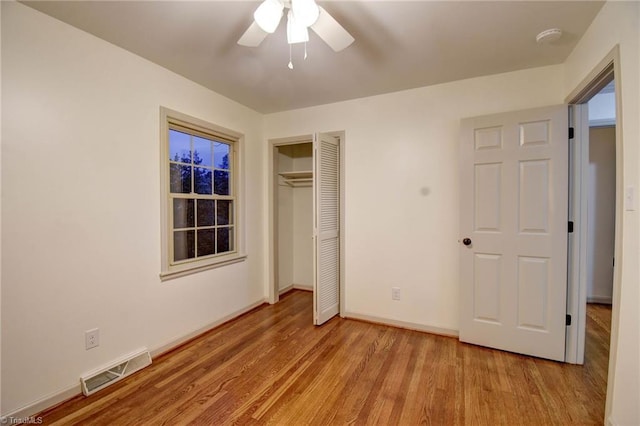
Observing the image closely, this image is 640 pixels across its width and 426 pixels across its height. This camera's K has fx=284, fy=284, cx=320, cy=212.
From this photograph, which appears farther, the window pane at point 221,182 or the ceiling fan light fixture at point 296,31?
the window pane at point 221,182

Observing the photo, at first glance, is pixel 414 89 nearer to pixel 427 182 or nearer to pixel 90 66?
pixel 427 182

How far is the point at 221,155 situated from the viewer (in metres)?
3.20

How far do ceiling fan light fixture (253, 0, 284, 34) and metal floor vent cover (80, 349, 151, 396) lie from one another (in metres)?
2.50

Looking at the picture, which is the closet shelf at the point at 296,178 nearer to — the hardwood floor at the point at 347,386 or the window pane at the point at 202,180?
the window pane at the point at 202,180

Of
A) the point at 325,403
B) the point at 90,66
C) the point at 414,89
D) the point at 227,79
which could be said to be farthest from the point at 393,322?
the point at 90,66

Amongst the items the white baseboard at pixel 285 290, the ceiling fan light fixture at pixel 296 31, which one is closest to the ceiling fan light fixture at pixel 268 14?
the ceiling fan light fixture at pixel 296 31

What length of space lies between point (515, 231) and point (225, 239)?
2865 mm

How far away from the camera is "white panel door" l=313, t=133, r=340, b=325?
3006mm

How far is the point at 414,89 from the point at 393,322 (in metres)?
2.43

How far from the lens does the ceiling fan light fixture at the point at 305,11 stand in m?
1.41

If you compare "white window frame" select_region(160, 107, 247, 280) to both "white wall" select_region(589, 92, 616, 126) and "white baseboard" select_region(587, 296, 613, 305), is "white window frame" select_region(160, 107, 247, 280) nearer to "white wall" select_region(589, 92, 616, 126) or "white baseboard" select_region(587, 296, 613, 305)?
"white wall" select_region(589, 92, 616, 126)

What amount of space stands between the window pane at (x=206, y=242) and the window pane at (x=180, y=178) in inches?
17.8

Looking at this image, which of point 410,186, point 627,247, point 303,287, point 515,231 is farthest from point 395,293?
point 627,247

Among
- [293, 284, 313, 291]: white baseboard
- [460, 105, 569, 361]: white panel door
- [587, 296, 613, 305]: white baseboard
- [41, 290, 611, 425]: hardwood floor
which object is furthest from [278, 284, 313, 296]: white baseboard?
[587, 296, 613, 305]: white baseboard
